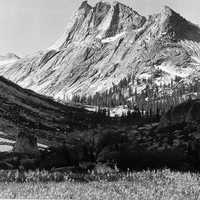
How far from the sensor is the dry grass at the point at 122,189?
17.6 metres

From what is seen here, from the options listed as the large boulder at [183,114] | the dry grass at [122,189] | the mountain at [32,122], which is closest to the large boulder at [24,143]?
the mountain at [32,122]

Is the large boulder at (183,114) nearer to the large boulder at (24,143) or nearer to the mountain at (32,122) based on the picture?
the mountain at (32,122)

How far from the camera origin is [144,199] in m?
16.9

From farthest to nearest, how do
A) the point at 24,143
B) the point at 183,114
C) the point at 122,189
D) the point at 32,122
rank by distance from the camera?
the point at 32,122 → the point at 183,114 → the point at 24,143 → the point at 122,189

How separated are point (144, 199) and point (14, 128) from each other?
379 ft

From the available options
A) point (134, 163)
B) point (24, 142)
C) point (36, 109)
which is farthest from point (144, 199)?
point (36, 109)

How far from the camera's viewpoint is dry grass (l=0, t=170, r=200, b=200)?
1756 cm

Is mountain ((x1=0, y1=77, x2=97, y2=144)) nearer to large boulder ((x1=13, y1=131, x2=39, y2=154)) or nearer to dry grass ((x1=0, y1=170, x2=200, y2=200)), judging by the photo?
large boulder ((x1=13, y1=131, x2=39, y2=154))

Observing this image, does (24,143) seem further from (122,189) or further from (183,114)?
(183,114)

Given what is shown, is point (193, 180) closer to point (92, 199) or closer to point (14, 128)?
point (92, 199)

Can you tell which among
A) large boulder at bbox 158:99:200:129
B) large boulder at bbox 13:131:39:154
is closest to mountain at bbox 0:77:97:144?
large boulder at bbox 158:99:200:129

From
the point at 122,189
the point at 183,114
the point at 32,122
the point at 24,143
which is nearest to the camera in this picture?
the point at 122,189

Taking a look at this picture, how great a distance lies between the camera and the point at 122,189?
18859mm

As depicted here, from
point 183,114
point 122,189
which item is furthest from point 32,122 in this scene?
point 122,189
